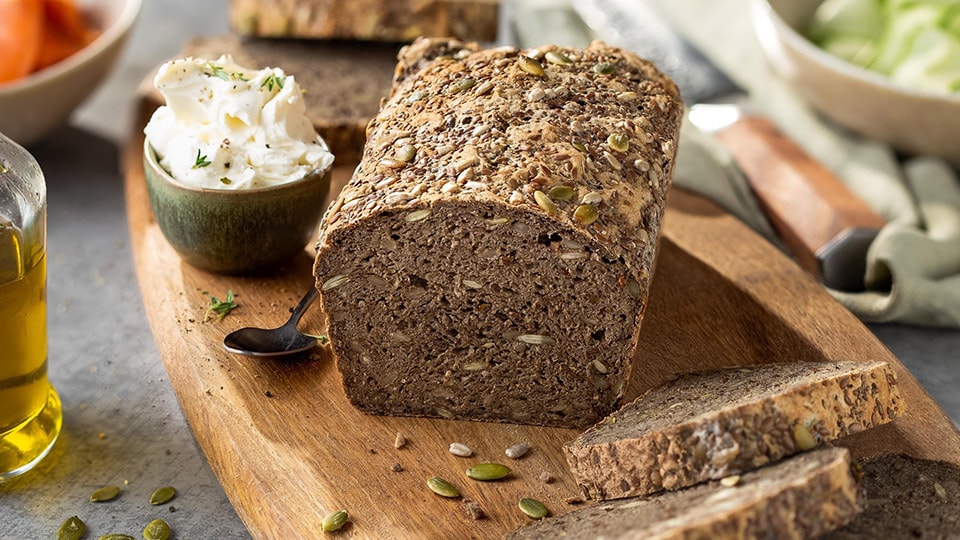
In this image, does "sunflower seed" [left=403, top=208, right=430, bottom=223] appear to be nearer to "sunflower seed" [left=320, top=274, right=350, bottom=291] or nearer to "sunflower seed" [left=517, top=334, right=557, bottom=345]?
"sunflower seed" [left=320, top=274, right=350, bottom=291]

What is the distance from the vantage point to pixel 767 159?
17.4 feet

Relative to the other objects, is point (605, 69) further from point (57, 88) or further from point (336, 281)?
point (57, 88)

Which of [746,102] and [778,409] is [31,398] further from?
[746,102]

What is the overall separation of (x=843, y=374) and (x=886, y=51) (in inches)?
109

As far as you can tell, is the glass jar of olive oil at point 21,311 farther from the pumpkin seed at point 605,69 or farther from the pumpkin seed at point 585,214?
the pumpkin seed at point 605,69

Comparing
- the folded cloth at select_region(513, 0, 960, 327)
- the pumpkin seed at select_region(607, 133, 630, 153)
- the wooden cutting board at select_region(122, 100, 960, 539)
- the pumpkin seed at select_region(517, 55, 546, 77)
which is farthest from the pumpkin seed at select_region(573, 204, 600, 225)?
the folded cloth at select_region(513, 0, 960, 327)

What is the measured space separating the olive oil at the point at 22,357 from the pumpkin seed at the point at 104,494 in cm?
29

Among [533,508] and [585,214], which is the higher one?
[585,214]

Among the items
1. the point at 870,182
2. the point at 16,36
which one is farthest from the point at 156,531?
the point at 870,182

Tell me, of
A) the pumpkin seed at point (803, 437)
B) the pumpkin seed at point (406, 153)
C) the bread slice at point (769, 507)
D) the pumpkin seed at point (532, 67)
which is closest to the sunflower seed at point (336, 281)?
the pumpkin seed at point (406, 153)

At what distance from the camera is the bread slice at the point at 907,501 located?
305 cm

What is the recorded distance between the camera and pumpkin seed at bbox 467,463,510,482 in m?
3.46

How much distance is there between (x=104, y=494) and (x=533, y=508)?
140cm

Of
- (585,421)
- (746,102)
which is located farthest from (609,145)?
(746,102)
